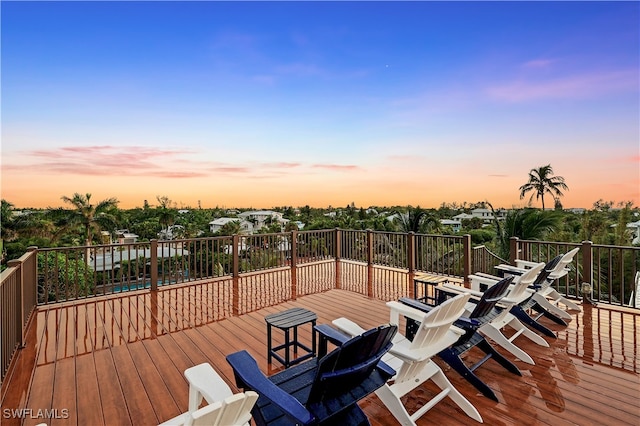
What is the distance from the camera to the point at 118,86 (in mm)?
8023

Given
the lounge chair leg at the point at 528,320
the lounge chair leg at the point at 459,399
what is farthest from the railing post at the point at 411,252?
the lounge chair leg at the point at 459,399

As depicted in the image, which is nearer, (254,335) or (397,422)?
(397,422)

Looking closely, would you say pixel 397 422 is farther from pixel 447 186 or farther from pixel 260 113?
pixel 447 186

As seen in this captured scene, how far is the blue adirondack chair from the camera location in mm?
1619

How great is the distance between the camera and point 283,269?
798 cm

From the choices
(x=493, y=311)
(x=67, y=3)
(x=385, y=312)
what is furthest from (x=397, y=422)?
(x=67, y=3)

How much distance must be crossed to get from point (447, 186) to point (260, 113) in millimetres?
8838

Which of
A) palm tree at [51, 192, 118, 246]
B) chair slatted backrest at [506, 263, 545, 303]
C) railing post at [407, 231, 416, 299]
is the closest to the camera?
chair slatted backrest at [506, 263, 545, 303]

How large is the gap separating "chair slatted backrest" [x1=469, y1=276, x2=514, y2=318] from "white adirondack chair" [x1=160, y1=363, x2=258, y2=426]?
2.30 meters

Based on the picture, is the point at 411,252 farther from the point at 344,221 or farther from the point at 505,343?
the point at 344,221

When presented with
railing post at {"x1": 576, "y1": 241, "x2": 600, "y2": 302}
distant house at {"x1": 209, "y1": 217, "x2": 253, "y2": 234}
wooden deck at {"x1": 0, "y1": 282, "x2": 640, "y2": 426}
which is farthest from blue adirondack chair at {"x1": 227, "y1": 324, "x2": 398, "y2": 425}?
distant house at {"x1": 209, "y1": 217, "x2": 253, "y2": 234}

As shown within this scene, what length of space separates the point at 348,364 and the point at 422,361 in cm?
85

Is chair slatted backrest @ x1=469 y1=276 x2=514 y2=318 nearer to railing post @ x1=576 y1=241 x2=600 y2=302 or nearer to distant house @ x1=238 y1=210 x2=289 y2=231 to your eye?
railing post @ x1=576 y1=241 x2=600 y2=302

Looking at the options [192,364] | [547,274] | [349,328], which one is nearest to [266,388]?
[349,328]
